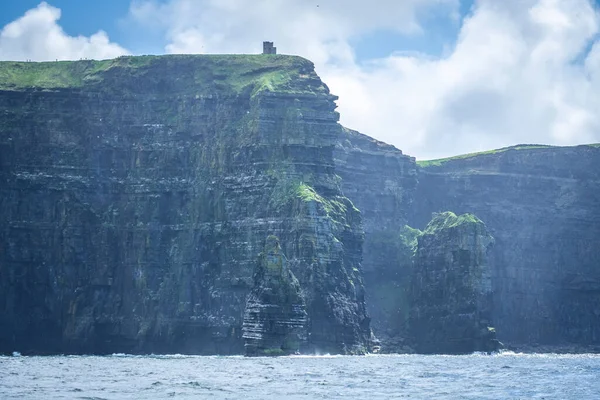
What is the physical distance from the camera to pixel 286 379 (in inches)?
5802

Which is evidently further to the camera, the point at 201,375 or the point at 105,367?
the point at 105,367

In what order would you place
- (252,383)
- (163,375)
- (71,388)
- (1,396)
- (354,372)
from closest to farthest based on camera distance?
(1,396) < (71,388) < (252,383) < (163,375) < (354,372)

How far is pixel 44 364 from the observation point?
180 m

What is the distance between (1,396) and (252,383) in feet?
100

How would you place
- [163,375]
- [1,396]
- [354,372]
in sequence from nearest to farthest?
[1,396] < [163,375] < [354,372]

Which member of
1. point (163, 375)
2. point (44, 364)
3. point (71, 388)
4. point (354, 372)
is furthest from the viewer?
point (44, 364)

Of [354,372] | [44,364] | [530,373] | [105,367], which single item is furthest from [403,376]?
[44,364]

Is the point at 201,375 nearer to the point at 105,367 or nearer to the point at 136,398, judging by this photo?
the point at 105,367

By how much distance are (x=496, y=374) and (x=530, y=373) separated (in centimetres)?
649

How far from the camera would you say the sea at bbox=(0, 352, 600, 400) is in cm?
12500

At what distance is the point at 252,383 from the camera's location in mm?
139750

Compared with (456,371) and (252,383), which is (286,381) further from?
(456,371)

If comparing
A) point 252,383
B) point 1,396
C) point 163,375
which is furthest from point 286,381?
point 1,396

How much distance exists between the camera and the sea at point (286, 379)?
125 meters
